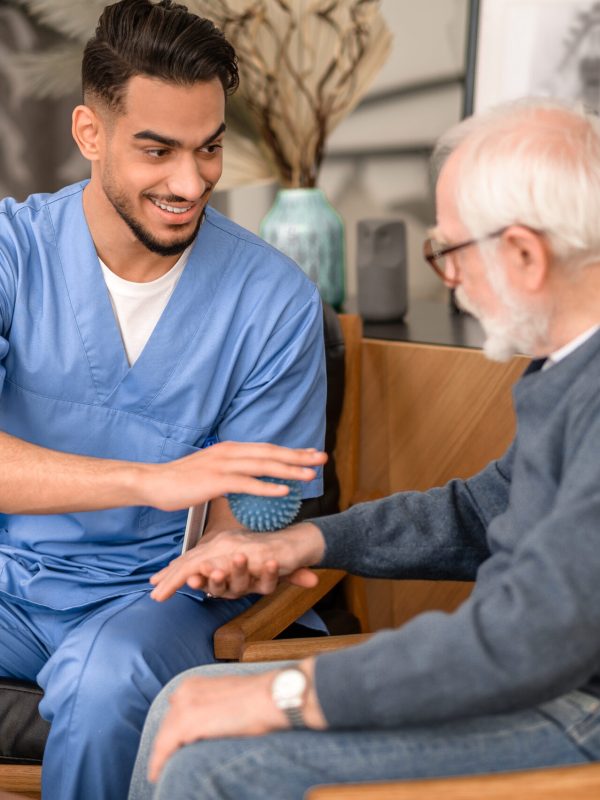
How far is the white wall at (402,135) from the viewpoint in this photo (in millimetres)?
2852

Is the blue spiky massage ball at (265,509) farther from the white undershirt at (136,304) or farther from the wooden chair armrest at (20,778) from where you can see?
the wooden chair armrest at (20,778)

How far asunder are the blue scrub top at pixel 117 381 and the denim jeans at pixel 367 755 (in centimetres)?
69

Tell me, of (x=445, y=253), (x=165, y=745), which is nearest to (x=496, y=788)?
(x=165, y=745)

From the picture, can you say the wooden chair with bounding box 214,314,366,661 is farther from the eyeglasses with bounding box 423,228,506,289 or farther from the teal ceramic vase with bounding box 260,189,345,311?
the eyeglasses with bounding box 423,228,506,289

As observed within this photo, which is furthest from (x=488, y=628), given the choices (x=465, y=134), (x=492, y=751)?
(x=465, y=134)

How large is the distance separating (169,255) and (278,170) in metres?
0.85

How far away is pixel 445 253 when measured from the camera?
4.51ft

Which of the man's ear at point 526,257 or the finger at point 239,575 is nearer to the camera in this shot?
the man's ear at point 526,257

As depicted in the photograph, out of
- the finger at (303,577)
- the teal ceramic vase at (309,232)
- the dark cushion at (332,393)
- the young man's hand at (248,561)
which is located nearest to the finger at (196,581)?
the young man's hand at (248,561)

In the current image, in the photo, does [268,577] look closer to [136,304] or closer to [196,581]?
[196,581]

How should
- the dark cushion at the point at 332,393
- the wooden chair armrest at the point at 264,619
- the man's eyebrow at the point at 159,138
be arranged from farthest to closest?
the dark cushion at the point at 332,393
the man's eyebrow at the point at 159,138
the wooden chair armrest at the point at 264,619

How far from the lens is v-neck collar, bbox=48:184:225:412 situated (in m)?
A: 1.85

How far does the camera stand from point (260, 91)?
8.29 ft

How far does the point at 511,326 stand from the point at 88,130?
2.95 feet
